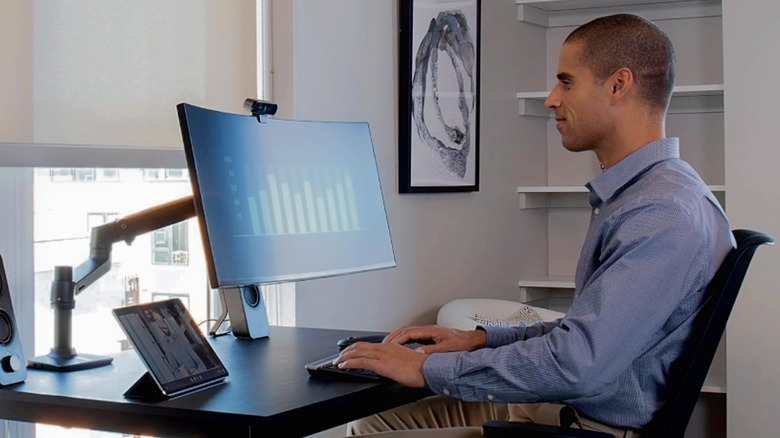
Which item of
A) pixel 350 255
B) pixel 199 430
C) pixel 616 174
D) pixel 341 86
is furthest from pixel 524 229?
pixel 199 430

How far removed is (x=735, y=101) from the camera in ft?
12.0

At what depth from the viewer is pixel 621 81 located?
2043mm

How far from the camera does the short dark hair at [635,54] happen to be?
2043mm

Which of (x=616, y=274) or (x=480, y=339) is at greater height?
(x=616, y=274)

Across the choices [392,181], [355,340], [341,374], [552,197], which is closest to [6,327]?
[341,374]

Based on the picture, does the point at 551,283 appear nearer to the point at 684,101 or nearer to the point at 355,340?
the point at 684,101

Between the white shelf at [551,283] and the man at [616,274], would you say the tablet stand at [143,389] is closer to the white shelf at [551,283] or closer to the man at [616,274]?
the man at [616,274]

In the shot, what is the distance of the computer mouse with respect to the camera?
226 cm

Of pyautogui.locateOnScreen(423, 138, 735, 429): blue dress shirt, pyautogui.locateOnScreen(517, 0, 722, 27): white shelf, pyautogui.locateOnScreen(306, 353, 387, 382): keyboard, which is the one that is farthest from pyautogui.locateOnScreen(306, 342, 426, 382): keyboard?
pyautogui.locateOnScreen(517, 0, 722, 27): white shelf

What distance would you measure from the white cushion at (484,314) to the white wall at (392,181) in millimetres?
132

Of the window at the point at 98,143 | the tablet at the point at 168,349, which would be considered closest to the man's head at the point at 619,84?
the tablet at the point at 168,349

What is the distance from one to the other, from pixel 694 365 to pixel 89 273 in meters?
1.21

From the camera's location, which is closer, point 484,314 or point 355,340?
point 355,340

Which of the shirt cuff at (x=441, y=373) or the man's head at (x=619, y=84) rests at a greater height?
the man's head at (x=619, y=84)
